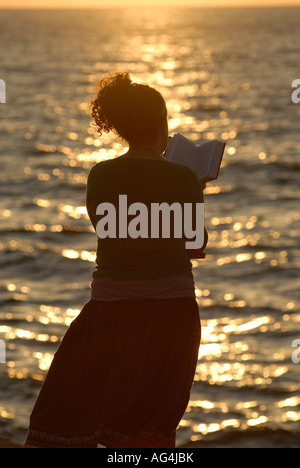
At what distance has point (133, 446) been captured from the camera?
13.3 feet

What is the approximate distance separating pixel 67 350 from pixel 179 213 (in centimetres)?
75

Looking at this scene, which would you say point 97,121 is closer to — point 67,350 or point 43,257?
point 67,350

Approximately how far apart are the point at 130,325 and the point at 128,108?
88 centimetres

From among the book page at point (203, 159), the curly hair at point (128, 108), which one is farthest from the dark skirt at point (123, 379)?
the curly hair at point (128, 108)

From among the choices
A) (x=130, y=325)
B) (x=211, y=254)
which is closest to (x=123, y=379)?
(x=130, y=325)

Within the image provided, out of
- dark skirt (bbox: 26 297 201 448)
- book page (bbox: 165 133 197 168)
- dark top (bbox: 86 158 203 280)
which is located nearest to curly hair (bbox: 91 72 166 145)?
dark top (bbox: 86 158 203 280)

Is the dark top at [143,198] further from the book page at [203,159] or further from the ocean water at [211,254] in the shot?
→ the ocean water at [211,254]

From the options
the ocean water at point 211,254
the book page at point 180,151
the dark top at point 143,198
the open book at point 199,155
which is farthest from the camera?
the ocean water at point 211,254

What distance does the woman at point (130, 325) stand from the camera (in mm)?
4008

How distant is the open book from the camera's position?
13.7ft

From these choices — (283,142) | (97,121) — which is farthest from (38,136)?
(97,121)

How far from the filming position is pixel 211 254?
22641mm

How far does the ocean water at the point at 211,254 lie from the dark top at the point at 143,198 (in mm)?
8961

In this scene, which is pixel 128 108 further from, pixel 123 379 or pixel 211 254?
pixel 211 254
